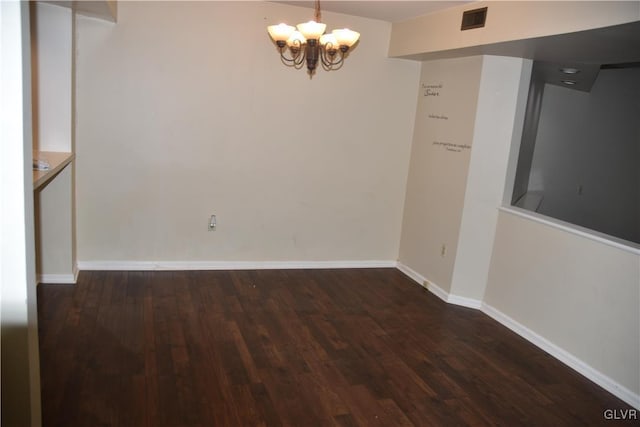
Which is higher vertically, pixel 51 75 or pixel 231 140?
pixel 51 75

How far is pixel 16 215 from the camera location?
1.54 m

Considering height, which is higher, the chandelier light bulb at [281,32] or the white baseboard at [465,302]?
the chandelier light bulb at [281,32]

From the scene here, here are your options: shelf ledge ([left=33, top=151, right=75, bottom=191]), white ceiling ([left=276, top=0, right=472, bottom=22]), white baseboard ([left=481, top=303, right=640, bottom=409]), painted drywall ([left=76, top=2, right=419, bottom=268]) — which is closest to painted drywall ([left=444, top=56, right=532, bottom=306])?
white baseboard ([left=481, top=303, right=640, bottom=409])

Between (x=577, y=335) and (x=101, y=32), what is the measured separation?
434 cm

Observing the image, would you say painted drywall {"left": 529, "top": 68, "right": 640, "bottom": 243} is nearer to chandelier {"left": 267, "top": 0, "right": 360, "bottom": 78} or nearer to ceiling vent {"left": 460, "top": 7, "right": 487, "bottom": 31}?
ceiling vent {"left": 460, "top": 7, "right": 487, "bottom": 31}

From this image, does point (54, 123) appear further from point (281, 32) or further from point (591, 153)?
point (591, 153)

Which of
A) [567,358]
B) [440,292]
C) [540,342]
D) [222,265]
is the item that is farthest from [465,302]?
[222,265]

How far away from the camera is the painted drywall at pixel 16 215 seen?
58.9 inches

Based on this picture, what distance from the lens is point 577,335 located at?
346cm

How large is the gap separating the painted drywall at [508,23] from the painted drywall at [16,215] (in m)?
→ 2.71

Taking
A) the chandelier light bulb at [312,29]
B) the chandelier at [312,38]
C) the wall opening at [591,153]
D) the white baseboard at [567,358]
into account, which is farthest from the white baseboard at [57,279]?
the wall opening at [591,153]

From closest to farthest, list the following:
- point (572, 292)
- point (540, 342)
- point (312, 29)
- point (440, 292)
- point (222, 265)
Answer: point (312, 29) < point (572, 292) < point (540, 342) < point (440, 292) < point (222, 265)

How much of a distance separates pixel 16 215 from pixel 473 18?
10.7 feet

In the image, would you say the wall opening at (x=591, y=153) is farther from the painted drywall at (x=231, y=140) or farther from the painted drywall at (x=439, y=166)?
the painted drywall at (x=231, y=140)
